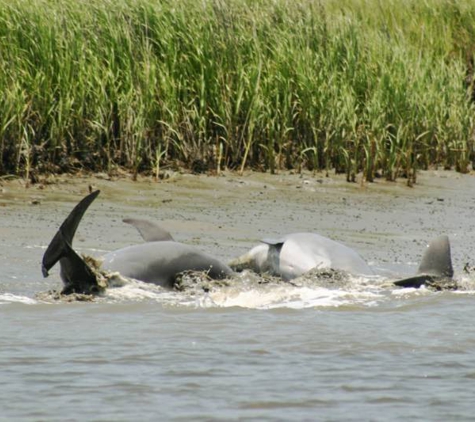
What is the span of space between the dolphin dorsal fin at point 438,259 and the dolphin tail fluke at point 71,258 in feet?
6.50

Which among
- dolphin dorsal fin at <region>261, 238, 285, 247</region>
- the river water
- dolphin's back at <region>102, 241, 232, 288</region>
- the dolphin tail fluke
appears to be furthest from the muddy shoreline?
dolphin dorsal fin at <region>261, 238, 285, 247</region>

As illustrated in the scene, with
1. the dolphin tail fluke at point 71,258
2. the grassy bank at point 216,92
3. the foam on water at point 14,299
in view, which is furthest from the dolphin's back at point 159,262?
the grassy bank at point 216,92

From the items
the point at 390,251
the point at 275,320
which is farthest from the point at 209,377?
the point at 390,251

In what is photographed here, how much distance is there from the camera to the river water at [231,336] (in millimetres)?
5219

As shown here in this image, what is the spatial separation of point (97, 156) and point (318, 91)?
242 centimetres

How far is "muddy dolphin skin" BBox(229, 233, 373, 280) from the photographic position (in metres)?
7.91

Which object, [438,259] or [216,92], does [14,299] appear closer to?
[438,259]

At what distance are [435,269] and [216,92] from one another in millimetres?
5233

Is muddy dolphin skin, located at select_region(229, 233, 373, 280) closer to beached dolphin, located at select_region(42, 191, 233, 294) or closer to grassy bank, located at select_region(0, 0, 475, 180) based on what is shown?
beached dolphin, located at select_region(42, 191, 233, 294)

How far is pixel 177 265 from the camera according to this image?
300 inches

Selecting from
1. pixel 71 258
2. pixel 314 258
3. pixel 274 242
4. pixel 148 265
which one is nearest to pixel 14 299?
pixel 71 258

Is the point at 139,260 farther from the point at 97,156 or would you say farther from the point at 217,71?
the point at 217,71

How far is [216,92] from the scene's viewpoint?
12.5m

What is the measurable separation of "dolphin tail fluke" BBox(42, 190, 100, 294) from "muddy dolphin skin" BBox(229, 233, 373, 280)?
1.35 meters
